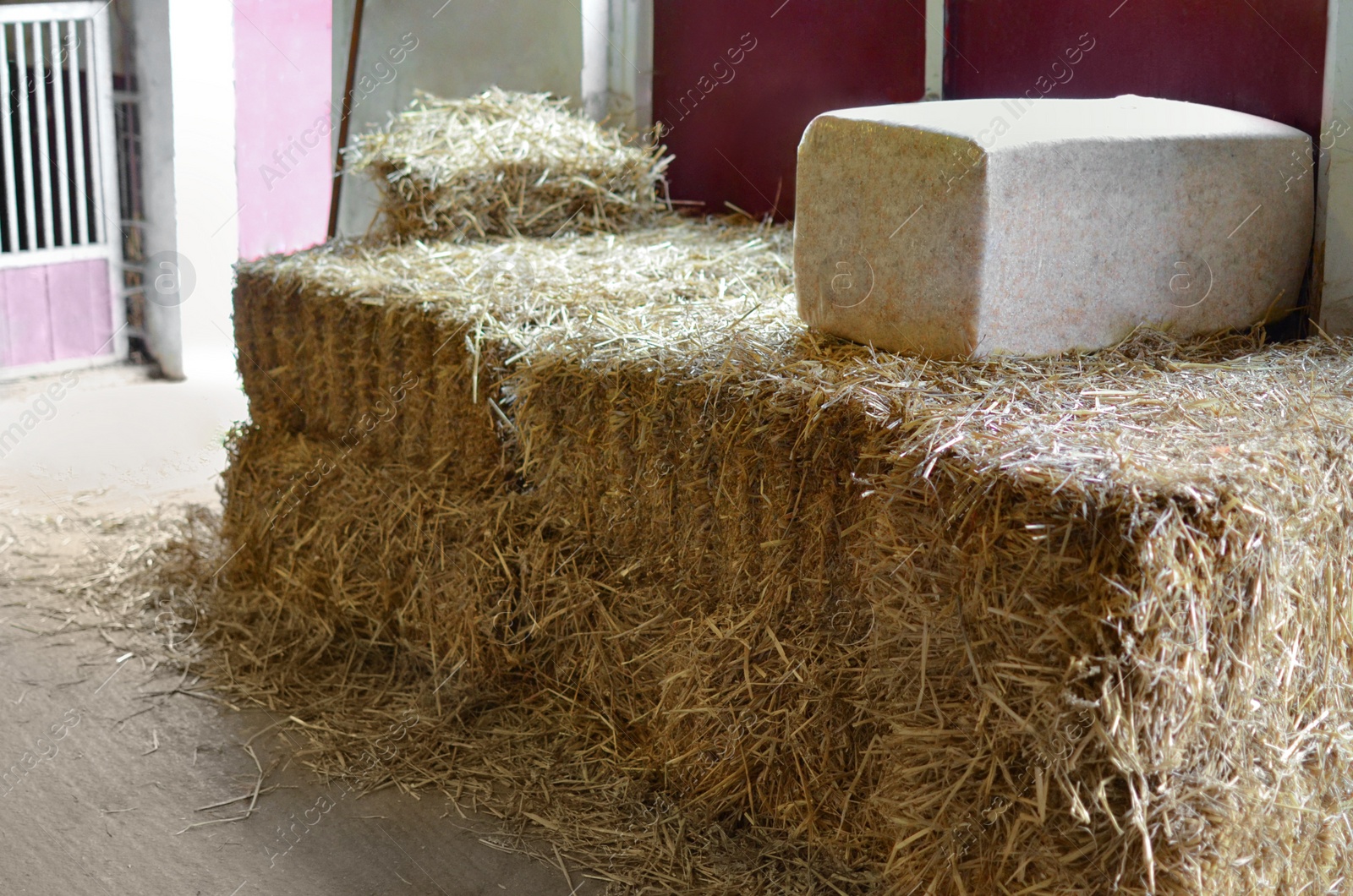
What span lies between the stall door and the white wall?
1.95 m

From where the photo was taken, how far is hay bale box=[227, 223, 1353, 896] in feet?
5.85

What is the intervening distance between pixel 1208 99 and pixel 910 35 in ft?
3.43

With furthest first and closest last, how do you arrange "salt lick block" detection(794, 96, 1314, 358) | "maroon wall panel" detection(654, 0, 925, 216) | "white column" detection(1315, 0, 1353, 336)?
"maroon wall panel" detection(654, 0, 925, 216) → "white column" detection(1315, 0, 1353, 336) → "salt lick block" detection(794, 96, 1314, 358)

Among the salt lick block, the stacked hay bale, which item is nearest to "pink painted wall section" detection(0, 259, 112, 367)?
the stacked hay bale

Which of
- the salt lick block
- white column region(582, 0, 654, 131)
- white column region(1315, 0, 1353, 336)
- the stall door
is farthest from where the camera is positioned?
the stall door

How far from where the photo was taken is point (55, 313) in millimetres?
6535

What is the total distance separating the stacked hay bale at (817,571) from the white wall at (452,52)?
135 centimetres

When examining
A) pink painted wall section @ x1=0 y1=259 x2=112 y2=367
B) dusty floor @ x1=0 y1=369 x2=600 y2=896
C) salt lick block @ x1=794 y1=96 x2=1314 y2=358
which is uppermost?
salt lick block @ x1=794 y1=96 x2=1314 y2=358

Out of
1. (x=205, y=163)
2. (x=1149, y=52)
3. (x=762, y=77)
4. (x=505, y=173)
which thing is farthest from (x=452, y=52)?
(x=1149, y=52)

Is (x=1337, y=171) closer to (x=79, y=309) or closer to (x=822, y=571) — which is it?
(x=822, y=571)

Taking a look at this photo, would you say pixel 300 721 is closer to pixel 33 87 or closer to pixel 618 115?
pixel 618 115

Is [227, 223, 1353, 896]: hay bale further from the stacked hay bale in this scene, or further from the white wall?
the white wall

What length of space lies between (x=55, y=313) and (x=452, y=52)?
290 cm

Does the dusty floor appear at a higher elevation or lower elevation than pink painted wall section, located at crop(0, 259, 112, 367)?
lower
